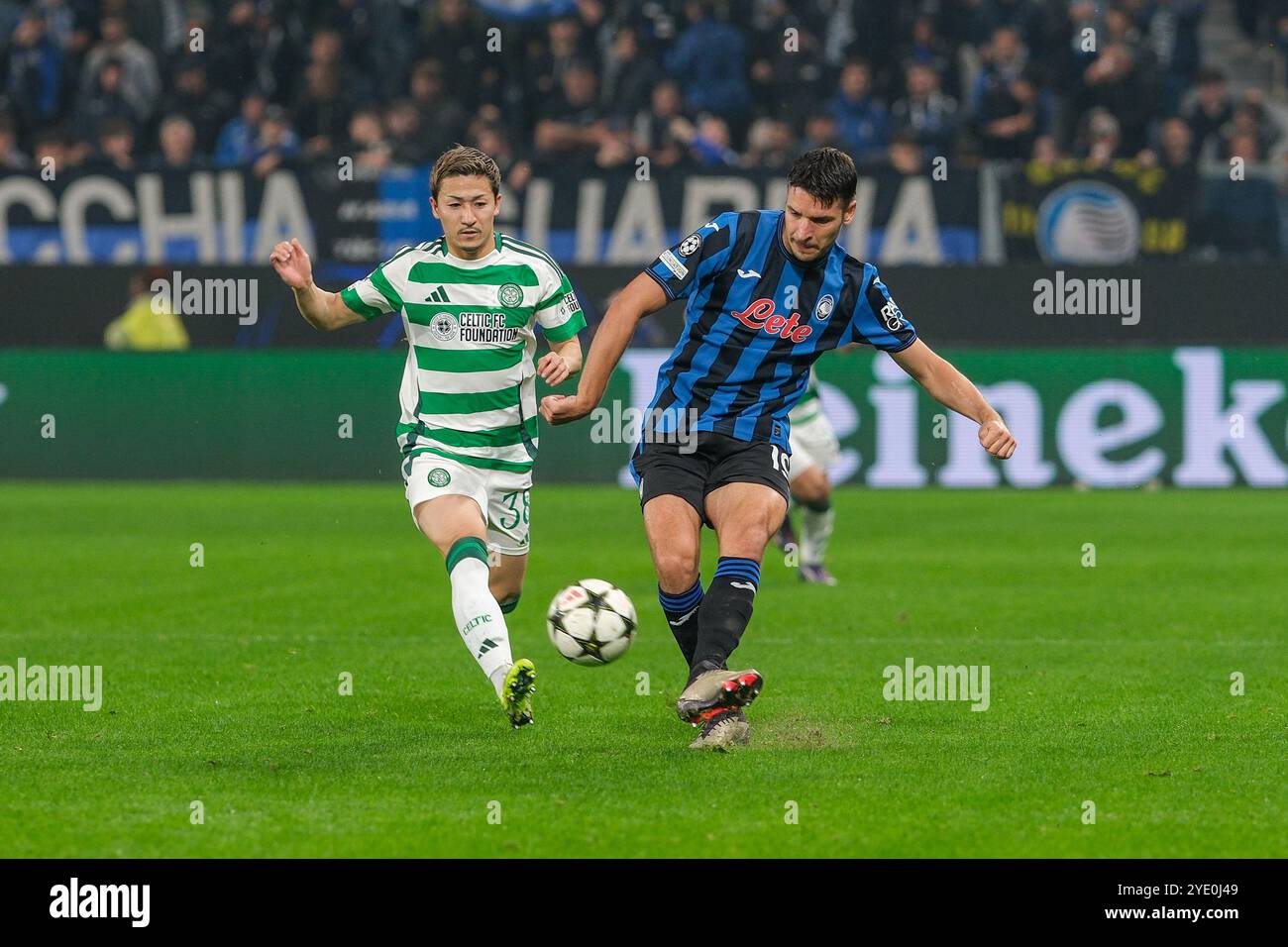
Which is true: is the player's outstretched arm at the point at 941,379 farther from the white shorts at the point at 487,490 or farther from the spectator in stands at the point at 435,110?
the spectator in stands at the point at 435,110

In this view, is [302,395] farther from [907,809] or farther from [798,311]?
[907,809]

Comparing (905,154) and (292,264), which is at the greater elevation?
(905,154)

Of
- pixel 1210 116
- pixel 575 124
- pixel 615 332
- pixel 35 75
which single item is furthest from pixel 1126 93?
pixel 615 332

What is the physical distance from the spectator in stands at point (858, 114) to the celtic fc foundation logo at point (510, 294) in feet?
44.2

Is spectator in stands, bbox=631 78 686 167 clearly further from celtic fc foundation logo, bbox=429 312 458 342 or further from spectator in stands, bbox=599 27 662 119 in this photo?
celtic fc foundation logo, bbox=429 312 458 342

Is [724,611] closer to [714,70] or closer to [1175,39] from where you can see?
[714,70]

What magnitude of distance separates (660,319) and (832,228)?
40.5ft

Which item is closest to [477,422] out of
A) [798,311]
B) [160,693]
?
[798,311]

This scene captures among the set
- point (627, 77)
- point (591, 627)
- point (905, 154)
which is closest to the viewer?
point (591, 627)

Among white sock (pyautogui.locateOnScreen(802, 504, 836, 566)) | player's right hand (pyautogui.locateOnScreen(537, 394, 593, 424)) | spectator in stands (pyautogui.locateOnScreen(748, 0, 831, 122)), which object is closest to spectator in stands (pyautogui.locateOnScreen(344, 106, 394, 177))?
spectator in stands (pyautogui.locateOnScreen(748, 0, 831, 122))

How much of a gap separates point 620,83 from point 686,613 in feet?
48.3

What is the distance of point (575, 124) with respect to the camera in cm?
2084

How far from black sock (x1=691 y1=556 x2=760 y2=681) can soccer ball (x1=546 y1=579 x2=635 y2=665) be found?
324mm

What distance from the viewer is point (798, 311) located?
700 cm
